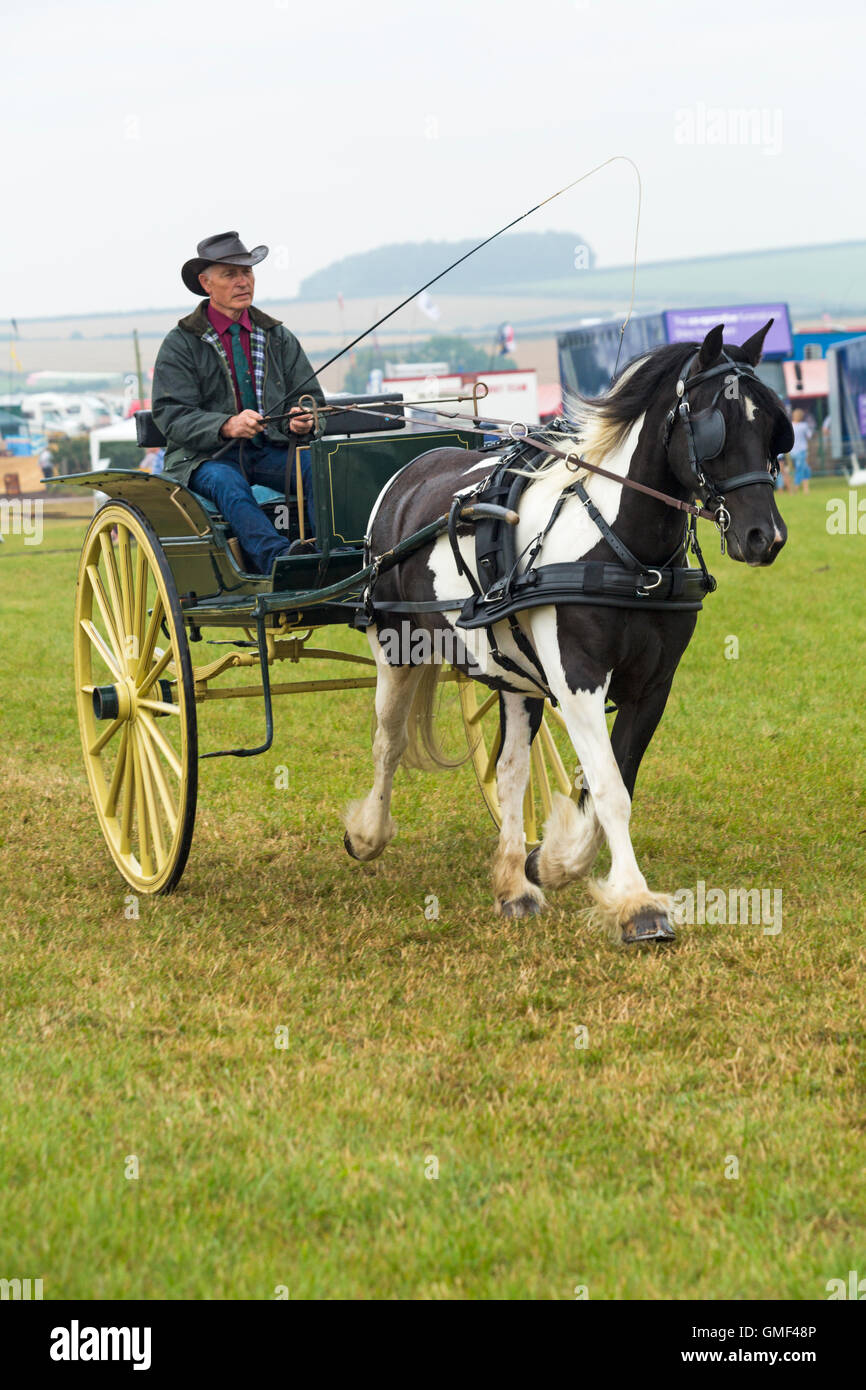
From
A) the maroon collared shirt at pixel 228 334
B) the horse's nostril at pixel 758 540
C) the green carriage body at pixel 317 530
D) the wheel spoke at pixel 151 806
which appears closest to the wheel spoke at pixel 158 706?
the wheel spoke at pixel 151 806

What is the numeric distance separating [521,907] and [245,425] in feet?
7.57

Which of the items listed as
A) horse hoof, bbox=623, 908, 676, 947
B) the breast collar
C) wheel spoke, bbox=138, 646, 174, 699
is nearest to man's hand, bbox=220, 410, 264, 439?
wheel spoke, bbox=138, 646, 174, 699

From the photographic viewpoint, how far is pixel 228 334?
22.1ft

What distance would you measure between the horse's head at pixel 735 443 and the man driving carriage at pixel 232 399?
200 centimetres

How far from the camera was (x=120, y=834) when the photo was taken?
679 cm

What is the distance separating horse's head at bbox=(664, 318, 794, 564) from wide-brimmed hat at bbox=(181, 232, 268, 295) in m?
2.56

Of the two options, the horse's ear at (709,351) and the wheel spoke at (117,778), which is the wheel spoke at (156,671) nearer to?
the wheel spoke at (117,778)

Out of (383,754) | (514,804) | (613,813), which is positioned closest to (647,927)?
(613,813)

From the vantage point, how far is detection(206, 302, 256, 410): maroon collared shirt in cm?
673

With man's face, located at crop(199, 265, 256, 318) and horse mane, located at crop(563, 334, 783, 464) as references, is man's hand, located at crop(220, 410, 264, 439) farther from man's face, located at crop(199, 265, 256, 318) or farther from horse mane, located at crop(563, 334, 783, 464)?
horse mane, located at crop(563, 334, 783, 464)

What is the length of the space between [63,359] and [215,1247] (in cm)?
20765

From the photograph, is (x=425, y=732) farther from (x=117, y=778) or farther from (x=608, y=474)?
(x=608, y=474)

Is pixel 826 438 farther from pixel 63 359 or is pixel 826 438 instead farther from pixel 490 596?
pixel 63 359

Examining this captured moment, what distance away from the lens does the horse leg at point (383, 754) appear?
21.4ft
